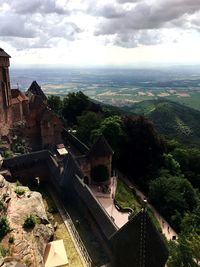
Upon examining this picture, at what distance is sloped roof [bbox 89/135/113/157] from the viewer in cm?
3772

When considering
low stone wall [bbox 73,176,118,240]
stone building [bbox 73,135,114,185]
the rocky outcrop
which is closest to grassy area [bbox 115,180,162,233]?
stone building [bbox 73,135,114,185]

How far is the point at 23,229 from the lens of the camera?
2352 cm

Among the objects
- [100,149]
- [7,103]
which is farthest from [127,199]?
[7,103]

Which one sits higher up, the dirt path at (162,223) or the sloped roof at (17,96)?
the sloped roof at (17,96)

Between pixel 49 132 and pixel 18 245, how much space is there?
86.4 feet

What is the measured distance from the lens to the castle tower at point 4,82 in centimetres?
4309

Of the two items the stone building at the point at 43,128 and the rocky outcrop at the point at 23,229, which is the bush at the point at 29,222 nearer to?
the rocky outcrop at the point at 23,229

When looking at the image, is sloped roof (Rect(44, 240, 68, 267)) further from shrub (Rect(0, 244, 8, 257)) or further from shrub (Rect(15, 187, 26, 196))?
shrub (Rect(15, 187, 26, 196))

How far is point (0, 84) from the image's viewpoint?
140 feet

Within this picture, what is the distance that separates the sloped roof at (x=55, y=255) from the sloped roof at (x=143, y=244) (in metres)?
5.14

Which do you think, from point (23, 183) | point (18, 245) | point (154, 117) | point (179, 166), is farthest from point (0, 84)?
point (154, 117)

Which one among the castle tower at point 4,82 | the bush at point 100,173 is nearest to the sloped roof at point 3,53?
the castle tower at point 4,82

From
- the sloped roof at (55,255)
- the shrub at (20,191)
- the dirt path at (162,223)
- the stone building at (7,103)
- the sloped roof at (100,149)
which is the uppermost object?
the stone building at (7,103)

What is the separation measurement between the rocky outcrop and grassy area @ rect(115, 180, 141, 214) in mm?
11441
